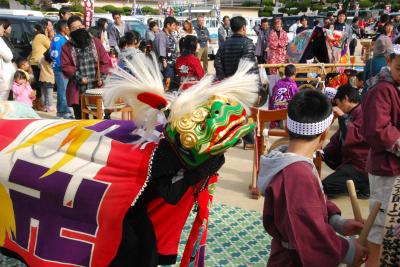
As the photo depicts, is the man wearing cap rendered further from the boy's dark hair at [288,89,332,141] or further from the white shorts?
the boy's dark hair at [288,89,332,141]

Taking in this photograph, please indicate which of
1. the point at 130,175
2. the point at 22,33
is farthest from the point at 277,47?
the point at 130,175

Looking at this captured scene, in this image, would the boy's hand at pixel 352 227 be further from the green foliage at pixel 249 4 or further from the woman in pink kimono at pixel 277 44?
the green foliage at pixel 249 4

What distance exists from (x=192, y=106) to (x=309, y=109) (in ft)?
1.61

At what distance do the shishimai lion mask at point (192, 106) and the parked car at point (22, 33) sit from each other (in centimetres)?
819

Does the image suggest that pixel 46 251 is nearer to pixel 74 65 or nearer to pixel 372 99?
pixel 372 99

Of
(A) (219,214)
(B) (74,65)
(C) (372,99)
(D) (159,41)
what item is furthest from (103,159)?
(D) (159,41)

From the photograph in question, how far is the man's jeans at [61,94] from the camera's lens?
7156 mm

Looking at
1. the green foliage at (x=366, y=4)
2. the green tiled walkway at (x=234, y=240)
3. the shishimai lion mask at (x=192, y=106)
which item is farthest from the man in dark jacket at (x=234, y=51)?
the green foliage at (x=366, y=4)

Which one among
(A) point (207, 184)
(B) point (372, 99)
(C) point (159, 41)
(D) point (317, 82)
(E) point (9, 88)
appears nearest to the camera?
(A) point (207, 184)

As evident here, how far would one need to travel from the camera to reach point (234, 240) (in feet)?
11.3

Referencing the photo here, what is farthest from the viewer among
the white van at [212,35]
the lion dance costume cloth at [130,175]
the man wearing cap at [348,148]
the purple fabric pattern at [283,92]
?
the white van at [212,35]

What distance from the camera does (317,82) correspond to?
671 centimetres

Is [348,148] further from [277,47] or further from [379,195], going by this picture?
[277,47]

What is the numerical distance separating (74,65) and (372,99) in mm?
3988
